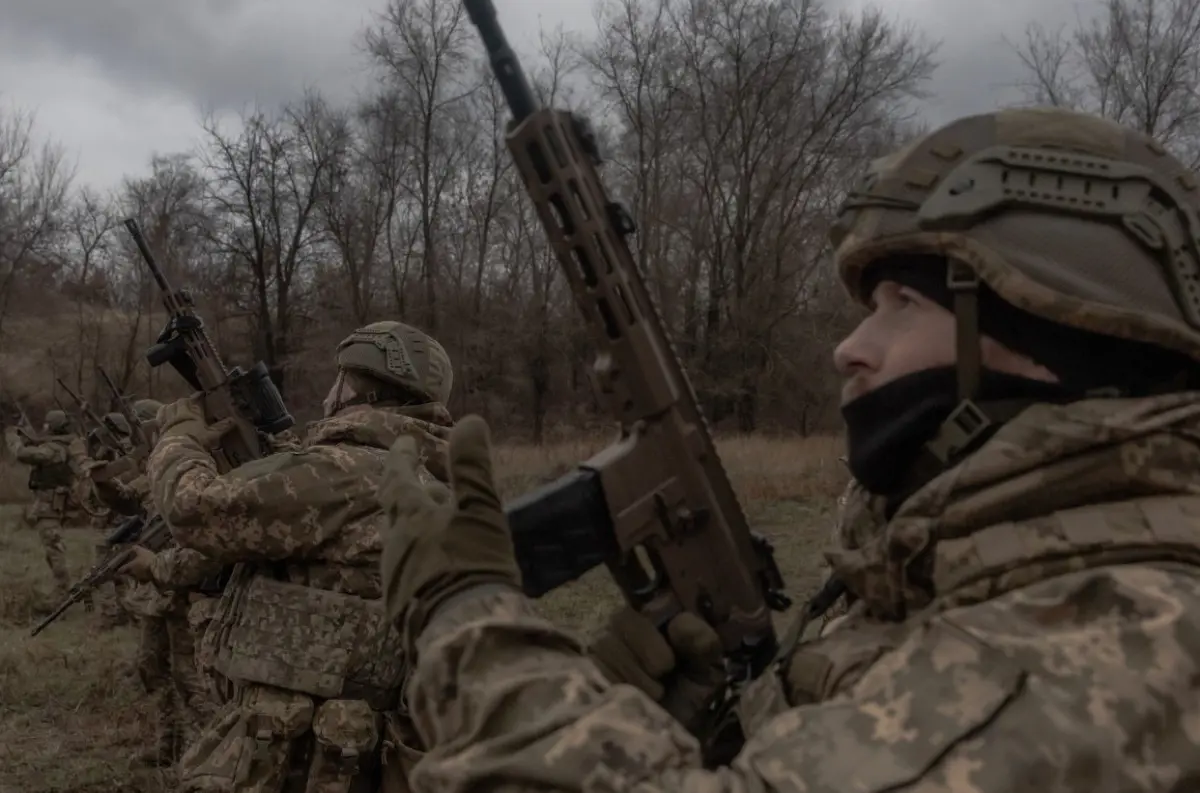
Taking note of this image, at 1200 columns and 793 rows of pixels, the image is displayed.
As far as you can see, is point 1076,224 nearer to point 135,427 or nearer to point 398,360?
point 398,360

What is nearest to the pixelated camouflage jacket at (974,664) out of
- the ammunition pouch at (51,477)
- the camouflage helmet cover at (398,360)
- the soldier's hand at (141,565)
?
the camouflage helmet cover at (398,360)

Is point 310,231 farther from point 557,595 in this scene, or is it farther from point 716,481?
point 716,481

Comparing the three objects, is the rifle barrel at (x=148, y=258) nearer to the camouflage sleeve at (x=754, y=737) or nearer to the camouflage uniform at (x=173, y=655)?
the camouflage uniform at (x=173, y=655)

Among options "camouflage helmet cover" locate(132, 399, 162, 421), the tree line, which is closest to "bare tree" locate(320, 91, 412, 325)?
the tree line

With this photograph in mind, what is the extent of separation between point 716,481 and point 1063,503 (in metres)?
0.79

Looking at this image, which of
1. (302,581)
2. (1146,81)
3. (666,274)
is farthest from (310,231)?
(302,581)

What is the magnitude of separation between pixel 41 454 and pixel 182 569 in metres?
9.54

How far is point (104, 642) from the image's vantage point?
10562 mm

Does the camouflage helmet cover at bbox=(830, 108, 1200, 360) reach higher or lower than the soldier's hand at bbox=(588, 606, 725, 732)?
higher

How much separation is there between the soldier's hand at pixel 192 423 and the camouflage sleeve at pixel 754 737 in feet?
12.7

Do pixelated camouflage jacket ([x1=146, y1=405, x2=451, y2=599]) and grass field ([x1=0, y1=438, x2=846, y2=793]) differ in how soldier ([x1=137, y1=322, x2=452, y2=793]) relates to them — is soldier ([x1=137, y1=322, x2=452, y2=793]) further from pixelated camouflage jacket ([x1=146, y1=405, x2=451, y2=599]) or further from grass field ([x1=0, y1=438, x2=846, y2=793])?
grass field ([x1=0, y1=438, x2=846, y2=793])

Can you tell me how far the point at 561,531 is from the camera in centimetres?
211

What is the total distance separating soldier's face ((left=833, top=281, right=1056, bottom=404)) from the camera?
1649 mm

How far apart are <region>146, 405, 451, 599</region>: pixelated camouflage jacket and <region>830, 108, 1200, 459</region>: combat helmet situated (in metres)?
2.95
